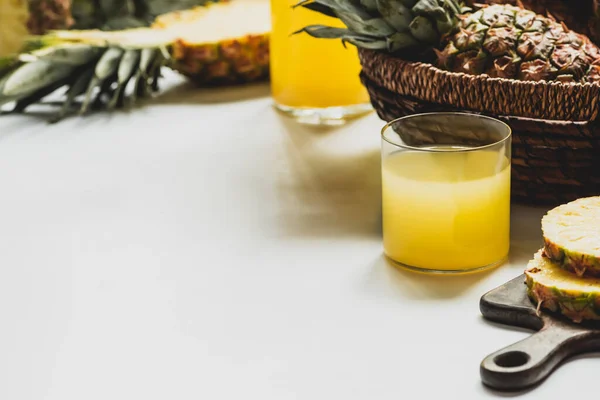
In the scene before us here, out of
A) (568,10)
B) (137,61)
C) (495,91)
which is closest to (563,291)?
(495,91)

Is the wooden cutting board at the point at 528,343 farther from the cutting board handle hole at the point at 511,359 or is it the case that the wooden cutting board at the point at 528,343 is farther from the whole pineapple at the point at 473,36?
the whole pineapple at the point at 473,36

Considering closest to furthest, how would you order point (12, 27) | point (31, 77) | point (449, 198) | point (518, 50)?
point (449, 198), point (518, 50), point (31, 77), point (12, 27)

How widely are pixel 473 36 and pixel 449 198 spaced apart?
0.82 ft

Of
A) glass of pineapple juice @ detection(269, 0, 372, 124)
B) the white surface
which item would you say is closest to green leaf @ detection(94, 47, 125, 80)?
the white surface

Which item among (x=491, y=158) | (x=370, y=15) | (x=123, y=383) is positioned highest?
(x=370, y=15)

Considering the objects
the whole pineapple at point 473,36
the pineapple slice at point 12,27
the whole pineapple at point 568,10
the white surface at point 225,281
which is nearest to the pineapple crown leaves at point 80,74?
the white surface at point 225,281

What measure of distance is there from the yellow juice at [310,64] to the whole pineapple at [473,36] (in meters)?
0.25

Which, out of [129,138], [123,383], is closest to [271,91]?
[129,138]

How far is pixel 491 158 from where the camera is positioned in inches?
34.1

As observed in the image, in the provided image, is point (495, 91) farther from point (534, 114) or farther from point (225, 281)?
point (225, 281)

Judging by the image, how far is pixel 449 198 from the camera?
87cm

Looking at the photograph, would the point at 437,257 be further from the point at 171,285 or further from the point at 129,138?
the point at 129,138

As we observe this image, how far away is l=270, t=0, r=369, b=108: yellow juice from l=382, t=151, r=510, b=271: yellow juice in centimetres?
50

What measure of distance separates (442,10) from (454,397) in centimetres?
51
